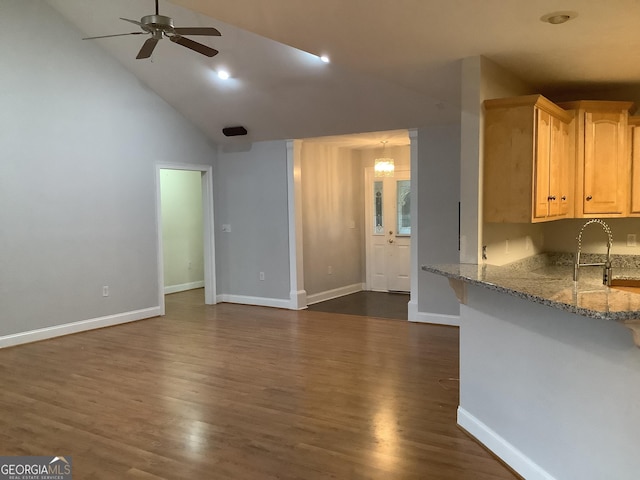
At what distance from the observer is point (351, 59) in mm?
3432

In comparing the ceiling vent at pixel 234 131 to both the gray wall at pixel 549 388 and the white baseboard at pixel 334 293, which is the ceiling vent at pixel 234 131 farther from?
the gray wall at pixel 549 388

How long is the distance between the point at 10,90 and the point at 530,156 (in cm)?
520

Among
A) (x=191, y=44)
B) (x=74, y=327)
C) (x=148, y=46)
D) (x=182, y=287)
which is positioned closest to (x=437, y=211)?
(x=191, y=44)

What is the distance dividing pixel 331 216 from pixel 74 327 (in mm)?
3995

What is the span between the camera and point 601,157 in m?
3.98

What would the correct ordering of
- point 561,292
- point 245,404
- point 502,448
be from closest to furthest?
point 561,292, point 502,448, point 245,404

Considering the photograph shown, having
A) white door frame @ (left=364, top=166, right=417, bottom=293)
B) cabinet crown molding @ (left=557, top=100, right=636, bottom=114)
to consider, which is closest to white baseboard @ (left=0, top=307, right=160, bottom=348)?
white door frame @ (left=364, top=166, right=417, bottom=293)

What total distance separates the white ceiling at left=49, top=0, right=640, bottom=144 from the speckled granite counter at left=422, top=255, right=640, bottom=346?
136cm

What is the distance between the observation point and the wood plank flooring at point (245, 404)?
9.30ft

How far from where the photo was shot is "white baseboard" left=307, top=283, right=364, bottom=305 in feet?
24.8

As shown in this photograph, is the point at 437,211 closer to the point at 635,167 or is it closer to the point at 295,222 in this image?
the point at 295,222

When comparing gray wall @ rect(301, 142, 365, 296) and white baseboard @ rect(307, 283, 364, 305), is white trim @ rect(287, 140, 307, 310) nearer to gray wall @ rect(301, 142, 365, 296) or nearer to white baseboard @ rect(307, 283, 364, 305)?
gray wall @ rect(301, 142, 365, 296)

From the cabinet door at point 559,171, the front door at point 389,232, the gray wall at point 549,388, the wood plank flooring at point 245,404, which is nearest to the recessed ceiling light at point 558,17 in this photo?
the cabinet door at point 559,171

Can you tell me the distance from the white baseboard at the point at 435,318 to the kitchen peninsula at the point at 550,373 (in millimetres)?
2694
